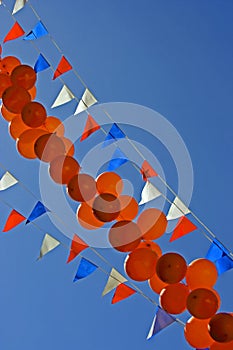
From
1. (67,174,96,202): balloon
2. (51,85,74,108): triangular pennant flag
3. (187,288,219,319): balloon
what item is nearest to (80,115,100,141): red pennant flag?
(51,85,74,108): triangular pennant flag

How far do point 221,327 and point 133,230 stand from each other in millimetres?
666

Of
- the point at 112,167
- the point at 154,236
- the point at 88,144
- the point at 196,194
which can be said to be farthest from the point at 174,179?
the point at 154,236

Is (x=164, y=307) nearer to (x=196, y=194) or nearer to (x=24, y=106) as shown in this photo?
(x=24, y=106)

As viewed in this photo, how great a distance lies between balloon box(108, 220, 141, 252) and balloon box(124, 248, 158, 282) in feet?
0.18

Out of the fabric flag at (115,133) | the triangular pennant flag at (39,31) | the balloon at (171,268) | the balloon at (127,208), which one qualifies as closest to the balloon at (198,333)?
Answer: the balloon at (171,268)

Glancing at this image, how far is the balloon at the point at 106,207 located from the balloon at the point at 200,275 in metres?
0.50

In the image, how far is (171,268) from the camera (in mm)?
3156

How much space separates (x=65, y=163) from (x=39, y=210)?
18.2 inches

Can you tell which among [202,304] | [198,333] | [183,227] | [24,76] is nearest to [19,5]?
[24,76]

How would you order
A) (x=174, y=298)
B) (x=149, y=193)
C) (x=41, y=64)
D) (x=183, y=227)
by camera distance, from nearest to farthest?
(x=174, y=298) < (x=183, y=227) < (x=149, y=193) < (x=41, y=64)

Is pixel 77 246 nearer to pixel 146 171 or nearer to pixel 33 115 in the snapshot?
pixel 146 171

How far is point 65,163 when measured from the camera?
11.0 ft

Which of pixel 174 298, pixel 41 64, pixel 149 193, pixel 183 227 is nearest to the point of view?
pixel 174 298

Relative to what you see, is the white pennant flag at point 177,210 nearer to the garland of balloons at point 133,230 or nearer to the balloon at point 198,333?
the garland of balloons at point 133,230
